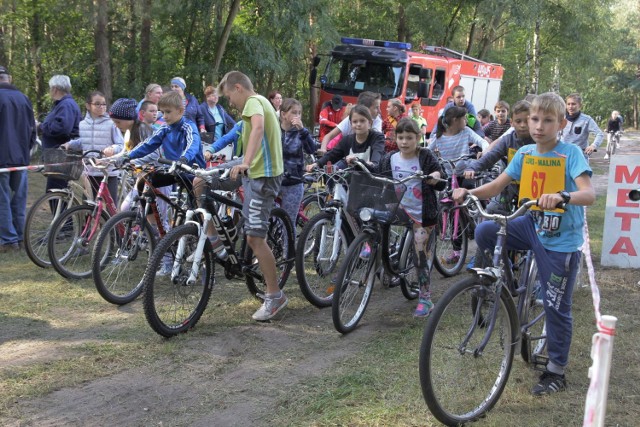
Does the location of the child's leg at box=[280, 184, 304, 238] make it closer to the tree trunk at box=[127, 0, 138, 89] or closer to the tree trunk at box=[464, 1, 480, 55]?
the tree trunk at box=[127, 0, 138, 89]

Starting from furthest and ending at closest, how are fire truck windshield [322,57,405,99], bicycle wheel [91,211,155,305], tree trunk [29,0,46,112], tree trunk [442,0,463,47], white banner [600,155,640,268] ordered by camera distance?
tree trunk [442,0,463,47], tree trunk [29,0,46,112], fire truck windshield [322,57,405,99], white banner [600,155,640,268], bicycle wheel [91,211,155,305]

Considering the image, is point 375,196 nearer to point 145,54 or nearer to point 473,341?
point 473,341

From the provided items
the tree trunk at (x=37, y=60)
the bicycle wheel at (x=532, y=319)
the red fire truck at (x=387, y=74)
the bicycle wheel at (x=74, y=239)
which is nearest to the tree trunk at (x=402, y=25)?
the red fire truck at (x=387, y=74)

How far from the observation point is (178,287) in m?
5.18

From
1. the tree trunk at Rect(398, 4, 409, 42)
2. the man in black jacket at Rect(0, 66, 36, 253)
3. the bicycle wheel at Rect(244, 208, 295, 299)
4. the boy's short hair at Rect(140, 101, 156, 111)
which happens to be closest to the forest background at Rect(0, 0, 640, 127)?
the tree trunk at Rect(398, 4, 409, 42)

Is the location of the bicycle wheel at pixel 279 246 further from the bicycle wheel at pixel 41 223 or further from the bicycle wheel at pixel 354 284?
the bicycle wheel at pixel 41 223

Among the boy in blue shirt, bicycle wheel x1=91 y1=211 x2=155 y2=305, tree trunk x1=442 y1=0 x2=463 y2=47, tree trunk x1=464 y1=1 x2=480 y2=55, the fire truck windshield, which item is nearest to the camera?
the boy in blue shirt

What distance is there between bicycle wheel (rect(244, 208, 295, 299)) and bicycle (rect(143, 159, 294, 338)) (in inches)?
6.9

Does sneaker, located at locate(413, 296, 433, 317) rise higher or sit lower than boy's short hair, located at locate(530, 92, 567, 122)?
lower

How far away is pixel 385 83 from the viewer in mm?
17266

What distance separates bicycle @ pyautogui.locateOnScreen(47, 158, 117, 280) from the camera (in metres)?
6.56

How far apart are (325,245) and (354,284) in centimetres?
81

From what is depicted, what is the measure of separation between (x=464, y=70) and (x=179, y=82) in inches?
494

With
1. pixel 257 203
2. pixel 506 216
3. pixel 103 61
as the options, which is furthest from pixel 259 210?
pixel 103 61
